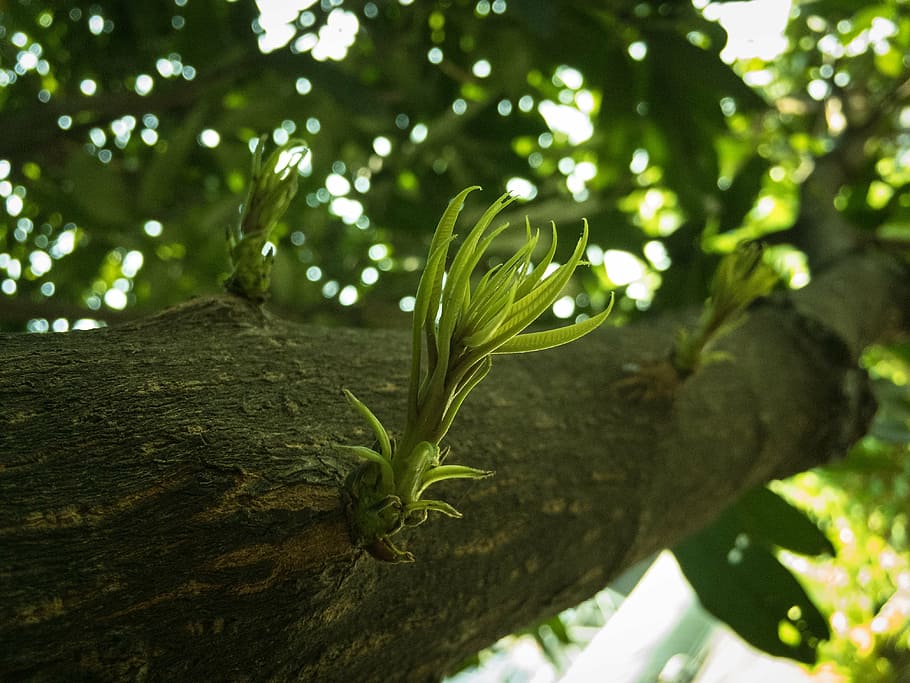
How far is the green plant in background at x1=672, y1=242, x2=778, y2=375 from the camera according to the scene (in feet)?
2.34

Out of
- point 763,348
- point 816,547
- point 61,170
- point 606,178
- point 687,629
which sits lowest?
point 687,629

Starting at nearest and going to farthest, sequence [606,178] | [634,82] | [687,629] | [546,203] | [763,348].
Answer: [763,348]
[546,203]
[634,82]
[606,178]
[687,629]

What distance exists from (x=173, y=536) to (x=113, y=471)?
0.16 feet

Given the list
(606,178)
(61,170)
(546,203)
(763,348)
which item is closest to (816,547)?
(763,348)

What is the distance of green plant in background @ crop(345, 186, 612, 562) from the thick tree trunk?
0.04 metres

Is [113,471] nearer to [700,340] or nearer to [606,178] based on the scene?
[700,340]

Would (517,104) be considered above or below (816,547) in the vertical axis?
above

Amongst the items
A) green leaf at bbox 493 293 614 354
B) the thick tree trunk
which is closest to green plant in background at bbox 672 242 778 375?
the thick tree trunk

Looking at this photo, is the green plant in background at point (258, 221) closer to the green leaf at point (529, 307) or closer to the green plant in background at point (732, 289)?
the green leaf at point (529, 307)

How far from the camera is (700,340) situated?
756 millimetres

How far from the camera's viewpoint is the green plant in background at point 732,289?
0.71 m

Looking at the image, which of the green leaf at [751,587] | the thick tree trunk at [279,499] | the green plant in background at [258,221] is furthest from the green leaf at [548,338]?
the green leaf at [751,587]

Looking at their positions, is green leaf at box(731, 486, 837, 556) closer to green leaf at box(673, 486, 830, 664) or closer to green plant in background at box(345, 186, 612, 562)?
green leaf at box(673, 486, 830, 664)

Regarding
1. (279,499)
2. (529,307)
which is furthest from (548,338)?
(279,499)
